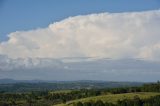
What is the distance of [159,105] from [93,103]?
33.4m

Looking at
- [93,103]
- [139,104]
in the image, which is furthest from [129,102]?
[93,103]

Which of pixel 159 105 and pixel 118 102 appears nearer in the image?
pixel 159 105

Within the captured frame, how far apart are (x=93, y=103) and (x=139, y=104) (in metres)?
23.1

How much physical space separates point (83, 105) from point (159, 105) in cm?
3763

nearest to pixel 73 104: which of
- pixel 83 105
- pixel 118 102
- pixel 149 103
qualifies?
pixel 83 105

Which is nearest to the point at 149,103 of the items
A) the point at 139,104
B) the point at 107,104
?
the point at 139,104

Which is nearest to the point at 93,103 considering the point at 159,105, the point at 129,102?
the point at 129,102

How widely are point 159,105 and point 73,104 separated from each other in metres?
44.6

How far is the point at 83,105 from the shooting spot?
192m

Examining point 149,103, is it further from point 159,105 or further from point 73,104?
point 73,104

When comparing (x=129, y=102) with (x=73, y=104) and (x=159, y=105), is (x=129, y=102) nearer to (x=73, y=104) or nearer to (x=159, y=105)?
(x=159, y=105)

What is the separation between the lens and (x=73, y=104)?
198 meters

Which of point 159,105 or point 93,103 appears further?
point 93,103

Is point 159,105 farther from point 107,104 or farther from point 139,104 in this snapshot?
point 107,104
